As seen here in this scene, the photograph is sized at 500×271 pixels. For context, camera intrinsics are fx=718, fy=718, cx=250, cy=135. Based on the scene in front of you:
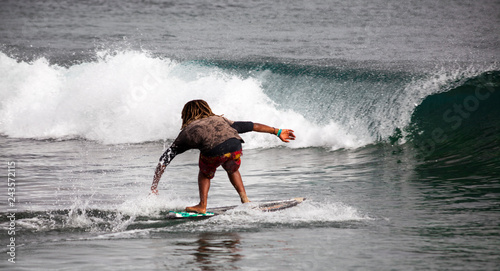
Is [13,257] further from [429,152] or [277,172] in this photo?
[429,152]

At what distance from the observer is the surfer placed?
7.50 m

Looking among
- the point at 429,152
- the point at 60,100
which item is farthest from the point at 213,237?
the point at 60,100

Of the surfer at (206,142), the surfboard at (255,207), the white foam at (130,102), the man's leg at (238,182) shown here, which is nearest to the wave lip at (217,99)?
the white foam at (130,102)

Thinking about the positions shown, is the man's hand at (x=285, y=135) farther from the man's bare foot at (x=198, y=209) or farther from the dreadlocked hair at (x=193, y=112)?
the man's bare foot at (x=198, y=209)

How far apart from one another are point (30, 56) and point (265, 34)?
38.6ft

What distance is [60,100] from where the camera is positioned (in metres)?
20.6

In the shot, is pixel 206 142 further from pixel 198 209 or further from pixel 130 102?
pixel 130 102

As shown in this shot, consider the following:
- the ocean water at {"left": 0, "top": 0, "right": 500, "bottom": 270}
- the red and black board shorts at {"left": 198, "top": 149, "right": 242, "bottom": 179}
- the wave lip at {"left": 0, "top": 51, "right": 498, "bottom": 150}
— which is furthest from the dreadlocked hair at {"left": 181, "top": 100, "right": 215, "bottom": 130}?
the wave lip at {"left": 0, "top": 51, "right": 498, "bottom": 150}

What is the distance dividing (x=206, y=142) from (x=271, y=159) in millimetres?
5588

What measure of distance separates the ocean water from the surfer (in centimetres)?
49

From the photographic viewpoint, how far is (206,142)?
7512mm

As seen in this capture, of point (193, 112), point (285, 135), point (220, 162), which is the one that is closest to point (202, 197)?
point (220, 162)

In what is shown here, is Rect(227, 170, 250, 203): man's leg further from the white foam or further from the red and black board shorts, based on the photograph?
the white foam

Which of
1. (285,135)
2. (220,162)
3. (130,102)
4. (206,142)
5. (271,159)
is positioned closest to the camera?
(206,142)
